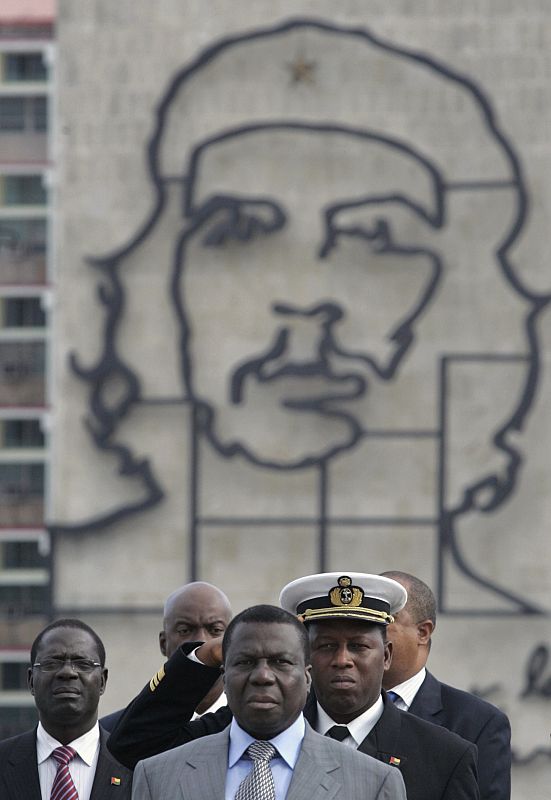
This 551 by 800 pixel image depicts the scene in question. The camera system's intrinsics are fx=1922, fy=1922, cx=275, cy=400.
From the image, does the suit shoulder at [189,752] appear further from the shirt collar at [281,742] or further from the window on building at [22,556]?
the window on building at [22,556]

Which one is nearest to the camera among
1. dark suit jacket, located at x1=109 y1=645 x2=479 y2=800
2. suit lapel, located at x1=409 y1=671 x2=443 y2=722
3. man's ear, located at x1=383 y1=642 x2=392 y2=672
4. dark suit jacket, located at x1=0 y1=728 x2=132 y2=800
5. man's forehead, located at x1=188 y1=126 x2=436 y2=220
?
dark suit jacket, located at x1=109 y1=645 x2=479 y2=800

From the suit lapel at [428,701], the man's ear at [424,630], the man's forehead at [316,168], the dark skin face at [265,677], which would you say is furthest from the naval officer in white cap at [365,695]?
the man's forehead at [316,168]

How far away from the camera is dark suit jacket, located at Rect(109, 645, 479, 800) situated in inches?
162

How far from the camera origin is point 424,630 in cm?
512

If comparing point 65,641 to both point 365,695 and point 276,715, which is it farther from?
point 276,715

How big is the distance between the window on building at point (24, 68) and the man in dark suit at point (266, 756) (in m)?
23.6

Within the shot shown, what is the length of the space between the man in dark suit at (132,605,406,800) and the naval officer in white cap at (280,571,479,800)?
0.39 m

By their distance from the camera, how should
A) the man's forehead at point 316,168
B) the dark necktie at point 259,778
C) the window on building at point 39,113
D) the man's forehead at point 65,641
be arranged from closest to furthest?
the dark necktie at point 259,778, the man's forehead at point 65,641, the man's forehead at point 316,168, the window on building at point 39,113

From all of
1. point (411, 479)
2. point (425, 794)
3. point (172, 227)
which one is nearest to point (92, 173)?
point (172, 227)

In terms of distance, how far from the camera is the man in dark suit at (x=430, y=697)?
4820 millimetres

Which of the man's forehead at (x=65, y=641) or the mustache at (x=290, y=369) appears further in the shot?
the mustache at (x=290, y=369)

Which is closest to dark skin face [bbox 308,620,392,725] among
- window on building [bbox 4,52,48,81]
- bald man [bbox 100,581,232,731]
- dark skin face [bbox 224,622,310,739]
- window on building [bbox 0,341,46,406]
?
dark skin face [bbox 224,622,310,739]

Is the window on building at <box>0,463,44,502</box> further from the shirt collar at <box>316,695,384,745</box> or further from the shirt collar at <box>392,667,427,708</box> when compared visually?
the shirt collar at <box>316,695,384,745</box>

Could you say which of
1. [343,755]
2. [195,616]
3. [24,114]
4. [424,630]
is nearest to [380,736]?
[343,755]
